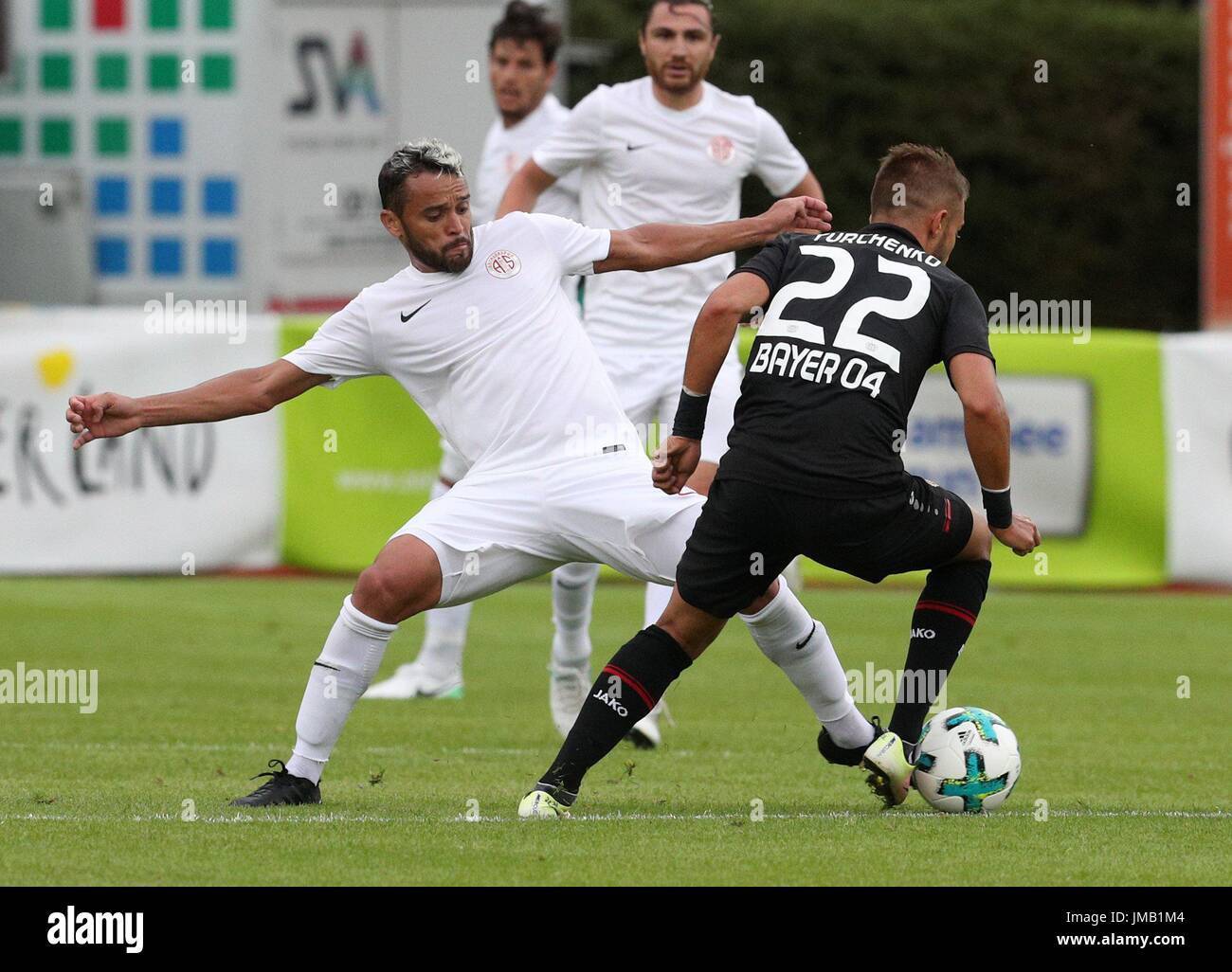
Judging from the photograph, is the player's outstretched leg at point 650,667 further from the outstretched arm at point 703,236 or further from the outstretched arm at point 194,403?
the outstretched arm at point 194,403

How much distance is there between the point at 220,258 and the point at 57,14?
2.36m

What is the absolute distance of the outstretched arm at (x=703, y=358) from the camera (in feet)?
20.2

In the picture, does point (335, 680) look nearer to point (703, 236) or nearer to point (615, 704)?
point (615, 704)

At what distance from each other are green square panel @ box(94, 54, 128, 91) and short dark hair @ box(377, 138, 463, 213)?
12.8 metres

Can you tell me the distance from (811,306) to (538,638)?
5.88m

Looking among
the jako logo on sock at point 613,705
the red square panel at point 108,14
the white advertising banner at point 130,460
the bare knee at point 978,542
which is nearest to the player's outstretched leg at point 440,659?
the jako logo on sock at point 613,705

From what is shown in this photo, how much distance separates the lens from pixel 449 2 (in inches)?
712

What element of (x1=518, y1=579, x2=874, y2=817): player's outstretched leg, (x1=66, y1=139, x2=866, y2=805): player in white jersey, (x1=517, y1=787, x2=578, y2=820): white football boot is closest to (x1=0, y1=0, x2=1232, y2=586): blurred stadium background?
(x1=66, y1=139, x2=866, y2=805): player in white jersey

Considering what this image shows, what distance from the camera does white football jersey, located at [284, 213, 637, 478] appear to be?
6723 mm

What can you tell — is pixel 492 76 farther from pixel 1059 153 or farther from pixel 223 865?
pixel 1059 153

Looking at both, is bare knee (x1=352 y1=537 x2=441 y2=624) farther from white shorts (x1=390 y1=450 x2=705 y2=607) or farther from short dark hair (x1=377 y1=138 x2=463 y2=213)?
short dark hair (x1=377 y1=138 x2=463 y2=213)

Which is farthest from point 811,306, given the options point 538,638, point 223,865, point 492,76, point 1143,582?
point 1143,582

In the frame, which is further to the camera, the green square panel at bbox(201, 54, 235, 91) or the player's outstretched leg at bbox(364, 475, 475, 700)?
the green square panel at bbox(201, 54, 235, 91)

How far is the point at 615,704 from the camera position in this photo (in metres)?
6.34
